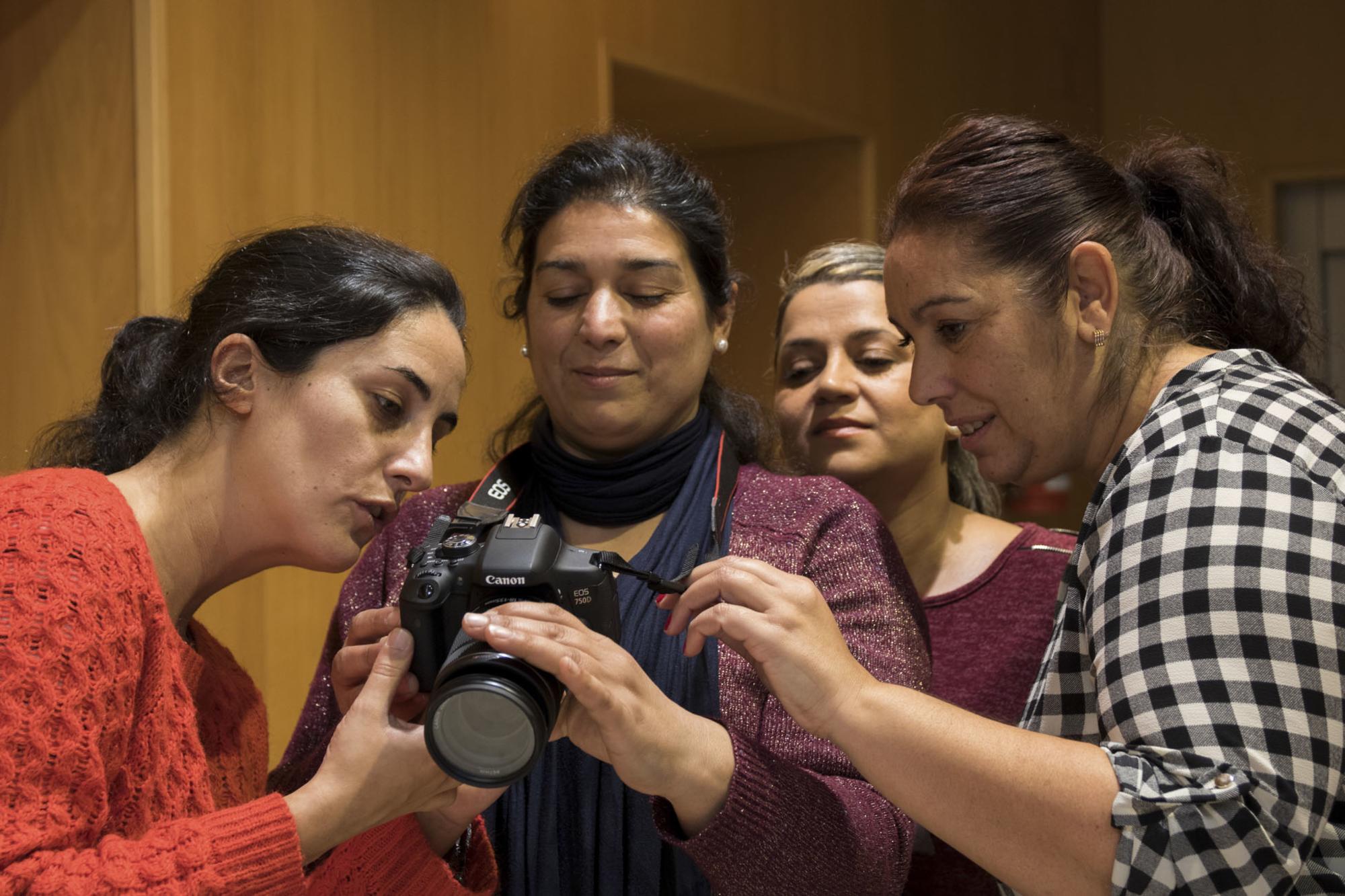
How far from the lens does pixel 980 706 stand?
5.20 ft

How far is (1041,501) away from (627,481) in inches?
128

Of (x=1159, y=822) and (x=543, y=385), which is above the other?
(x=543, y=385)

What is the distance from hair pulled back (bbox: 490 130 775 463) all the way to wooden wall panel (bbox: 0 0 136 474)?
0.57 meters

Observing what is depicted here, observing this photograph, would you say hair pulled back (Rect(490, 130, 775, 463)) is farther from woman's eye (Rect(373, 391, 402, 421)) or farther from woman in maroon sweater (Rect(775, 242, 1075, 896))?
woman's eye (Rect(373, 391, 402, 421))

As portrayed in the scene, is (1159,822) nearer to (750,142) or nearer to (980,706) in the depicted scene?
(980,706)

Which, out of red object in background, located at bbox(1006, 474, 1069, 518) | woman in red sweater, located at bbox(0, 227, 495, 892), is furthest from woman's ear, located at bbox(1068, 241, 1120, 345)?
red object in background, located at bbox(1006, 474, 1069, 518)

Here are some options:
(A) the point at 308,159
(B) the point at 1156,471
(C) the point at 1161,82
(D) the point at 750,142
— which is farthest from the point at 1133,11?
(B) the point at 1156,471

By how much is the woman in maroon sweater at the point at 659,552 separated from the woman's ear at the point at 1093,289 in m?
0.33

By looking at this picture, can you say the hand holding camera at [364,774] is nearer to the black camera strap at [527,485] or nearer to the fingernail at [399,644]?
the fingernail at [399,644]

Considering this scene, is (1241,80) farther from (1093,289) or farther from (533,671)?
(533,671)

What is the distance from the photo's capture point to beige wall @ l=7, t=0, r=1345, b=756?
179 centimetres

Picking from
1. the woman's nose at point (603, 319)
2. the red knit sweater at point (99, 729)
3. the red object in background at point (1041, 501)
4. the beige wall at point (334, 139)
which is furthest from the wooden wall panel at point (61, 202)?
the red object in background at point (1041, 501)

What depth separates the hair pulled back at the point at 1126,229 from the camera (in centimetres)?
118

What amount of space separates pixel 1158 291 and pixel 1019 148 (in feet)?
0.58
